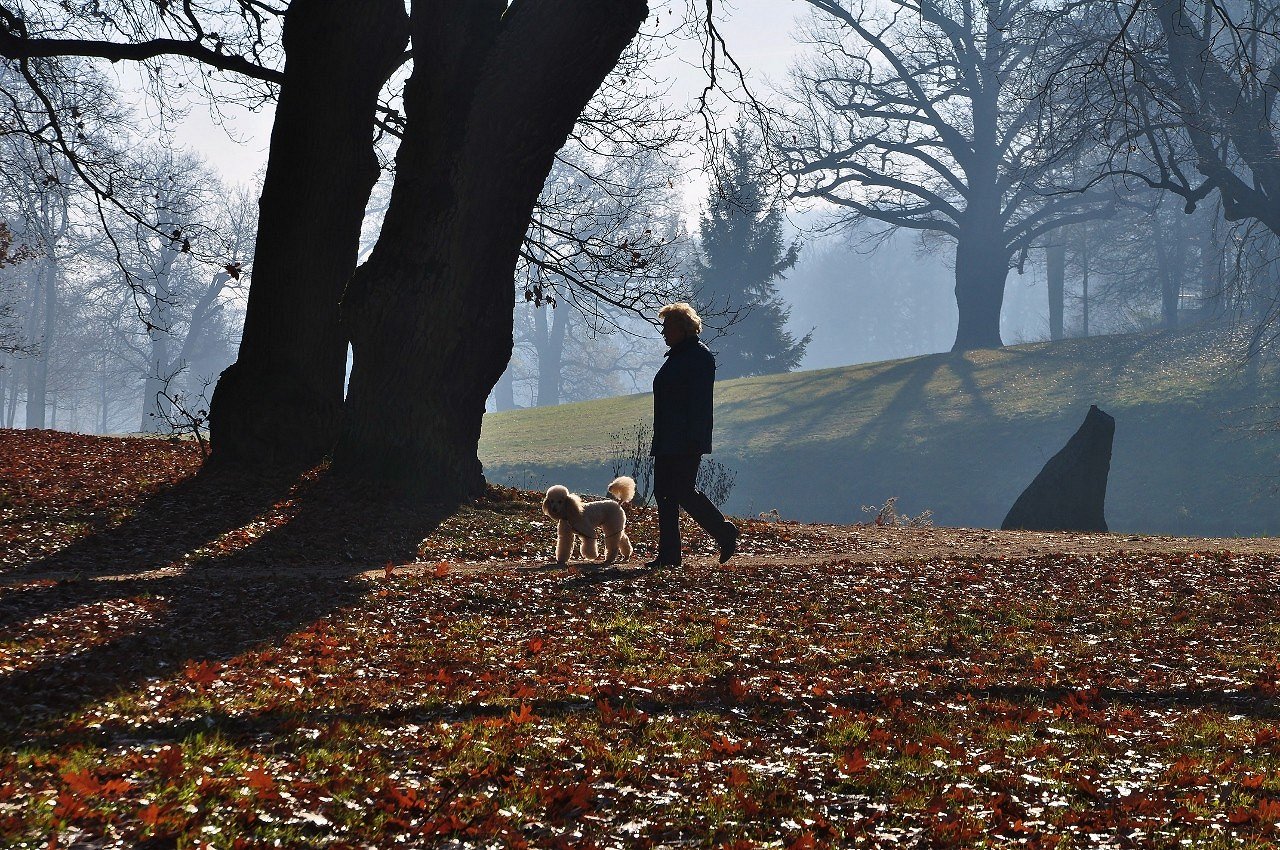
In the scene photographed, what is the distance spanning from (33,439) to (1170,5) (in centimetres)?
2104

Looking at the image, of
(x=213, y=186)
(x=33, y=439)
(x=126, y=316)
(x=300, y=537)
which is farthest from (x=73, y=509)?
(x=126, y=316)

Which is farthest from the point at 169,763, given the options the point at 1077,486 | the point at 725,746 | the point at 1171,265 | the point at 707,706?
the point at 1171,265

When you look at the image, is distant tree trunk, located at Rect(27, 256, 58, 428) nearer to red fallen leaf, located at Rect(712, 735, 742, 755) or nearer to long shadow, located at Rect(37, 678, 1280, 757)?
long shadow, located at Rect(37, 678, 1280, 757)

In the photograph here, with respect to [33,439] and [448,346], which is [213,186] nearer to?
[33,439]

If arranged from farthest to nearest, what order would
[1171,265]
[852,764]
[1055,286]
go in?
1. [1055,286]
2. [1171,265]
3. [852,764]

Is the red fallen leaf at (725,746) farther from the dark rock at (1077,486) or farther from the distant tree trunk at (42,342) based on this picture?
the distant tree trunk at (42,342)

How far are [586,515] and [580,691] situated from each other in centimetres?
450

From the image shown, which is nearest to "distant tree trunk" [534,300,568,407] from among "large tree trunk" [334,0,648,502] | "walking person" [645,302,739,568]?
"large tree trunk" [334,0,648,502]

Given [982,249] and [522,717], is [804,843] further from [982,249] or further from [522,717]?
[982,249]

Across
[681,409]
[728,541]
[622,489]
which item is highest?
[681,409]

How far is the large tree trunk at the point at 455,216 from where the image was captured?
11.1 m

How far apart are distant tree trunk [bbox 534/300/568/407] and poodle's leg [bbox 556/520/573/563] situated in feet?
182

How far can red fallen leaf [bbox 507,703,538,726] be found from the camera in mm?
4977

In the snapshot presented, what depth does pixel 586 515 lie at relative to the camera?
10078 millimetres
